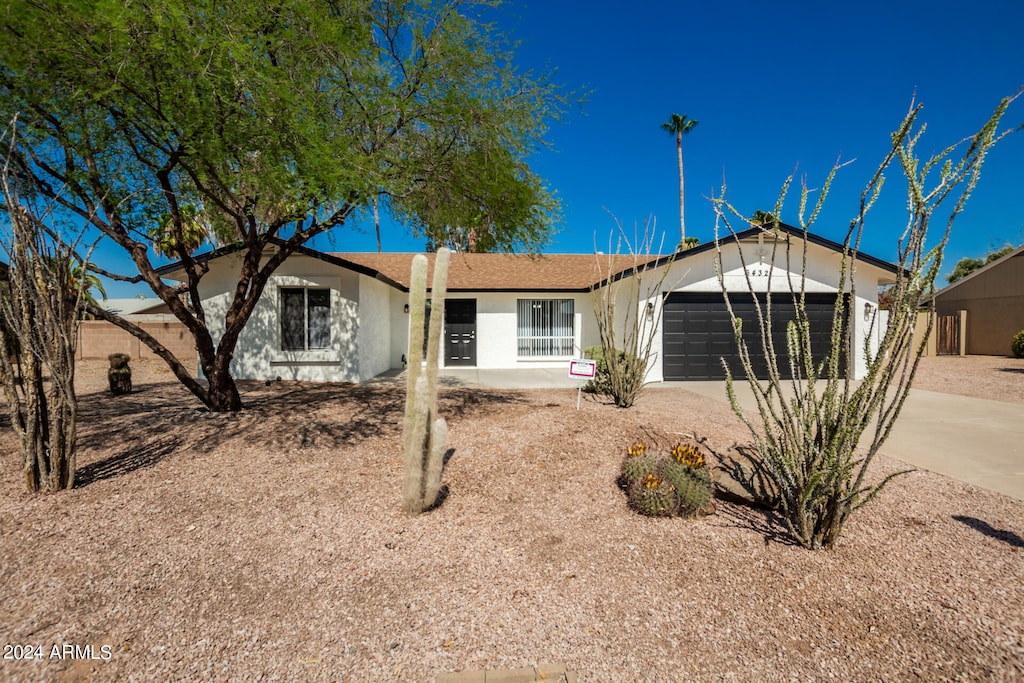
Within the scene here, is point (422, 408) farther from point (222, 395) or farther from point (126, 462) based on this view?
point (222, 395)

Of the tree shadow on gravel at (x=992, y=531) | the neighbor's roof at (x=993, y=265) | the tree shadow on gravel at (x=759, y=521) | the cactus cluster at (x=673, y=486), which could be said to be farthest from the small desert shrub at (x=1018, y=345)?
the cactus cluster at (x=673, y=486)

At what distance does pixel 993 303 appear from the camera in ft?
62.5

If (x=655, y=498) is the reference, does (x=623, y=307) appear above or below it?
above

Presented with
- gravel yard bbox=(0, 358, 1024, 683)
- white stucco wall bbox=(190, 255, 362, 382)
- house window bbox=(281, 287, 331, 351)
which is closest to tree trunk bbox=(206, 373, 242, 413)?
gravel yard bbox=(0, 358, 1024, 683)

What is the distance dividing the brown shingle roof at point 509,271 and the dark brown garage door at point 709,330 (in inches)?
112

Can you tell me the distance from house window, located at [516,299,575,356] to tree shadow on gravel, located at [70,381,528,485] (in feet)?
17.7

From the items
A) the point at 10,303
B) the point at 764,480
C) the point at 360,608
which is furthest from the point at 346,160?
the point at 764,480

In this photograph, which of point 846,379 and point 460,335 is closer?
point 846,379

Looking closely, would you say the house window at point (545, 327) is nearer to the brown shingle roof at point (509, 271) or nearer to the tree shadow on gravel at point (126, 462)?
the brown shingle roof at point (509, 271)

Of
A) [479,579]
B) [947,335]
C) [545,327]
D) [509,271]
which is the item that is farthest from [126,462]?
[947,335]

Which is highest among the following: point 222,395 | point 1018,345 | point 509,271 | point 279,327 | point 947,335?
point 509,271

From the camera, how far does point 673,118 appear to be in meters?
33.5

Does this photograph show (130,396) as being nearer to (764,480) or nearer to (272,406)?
(272,406)

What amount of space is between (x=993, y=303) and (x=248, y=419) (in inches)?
1070
